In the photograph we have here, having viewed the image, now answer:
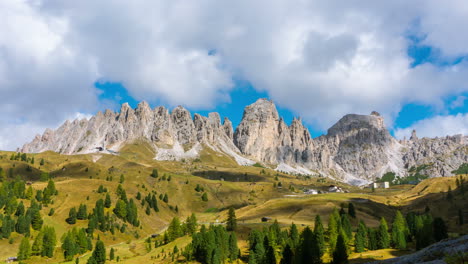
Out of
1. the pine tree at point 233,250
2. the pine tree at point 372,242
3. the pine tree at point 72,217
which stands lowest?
the pine tree at point 233,250

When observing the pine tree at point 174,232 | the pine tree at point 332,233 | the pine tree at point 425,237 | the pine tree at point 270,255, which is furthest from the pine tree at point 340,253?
the pine tree at point 174,232

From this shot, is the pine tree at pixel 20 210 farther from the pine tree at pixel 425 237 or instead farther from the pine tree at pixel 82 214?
the pine tree at pixel 425 237

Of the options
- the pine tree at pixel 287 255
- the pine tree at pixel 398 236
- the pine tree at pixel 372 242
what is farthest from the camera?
the pine tree at pixel 372 242

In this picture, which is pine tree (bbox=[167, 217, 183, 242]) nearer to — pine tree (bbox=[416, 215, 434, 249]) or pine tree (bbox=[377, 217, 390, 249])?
pine tree (bbox=[377, 217, 390, 249])

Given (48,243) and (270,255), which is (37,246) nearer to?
(48,243)

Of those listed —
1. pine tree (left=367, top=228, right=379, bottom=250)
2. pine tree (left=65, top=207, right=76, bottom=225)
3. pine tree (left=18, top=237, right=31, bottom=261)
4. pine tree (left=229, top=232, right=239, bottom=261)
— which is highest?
pine tree (left=65, top=207, right=76, bottom=225)

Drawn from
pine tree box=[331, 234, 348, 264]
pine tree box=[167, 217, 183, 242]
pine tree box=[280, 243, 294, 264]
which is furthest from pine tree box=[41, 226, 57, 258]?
pine tree box=[331, 234, 348, 264]

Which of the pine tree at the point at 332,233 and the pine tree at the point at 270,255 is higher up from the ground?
the pine tree at the point at 332,233

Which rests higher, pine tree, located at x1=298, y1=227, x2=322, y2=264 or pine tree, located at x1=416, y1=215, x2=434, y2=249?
pine tree, located at x1=416, y1=215, x2=434, y2=249

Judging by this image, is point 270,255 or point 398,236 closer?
point 270,255

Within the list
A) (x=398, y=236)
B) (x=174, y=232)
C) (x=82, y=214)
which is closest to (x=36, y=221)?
(x=82, y=214)

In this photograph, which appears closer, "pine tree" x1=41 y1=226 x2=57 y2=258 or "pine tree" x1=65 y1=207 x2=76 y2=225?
"pine tree" x1=41 y1=226 x2=57 y2=258

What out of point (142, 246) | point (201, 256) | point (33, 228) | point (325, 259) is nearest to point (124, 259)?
point (142, 246)

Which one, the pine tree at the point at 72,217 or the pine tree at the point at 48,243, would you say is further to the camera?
the pine tree at the point at 72,217
